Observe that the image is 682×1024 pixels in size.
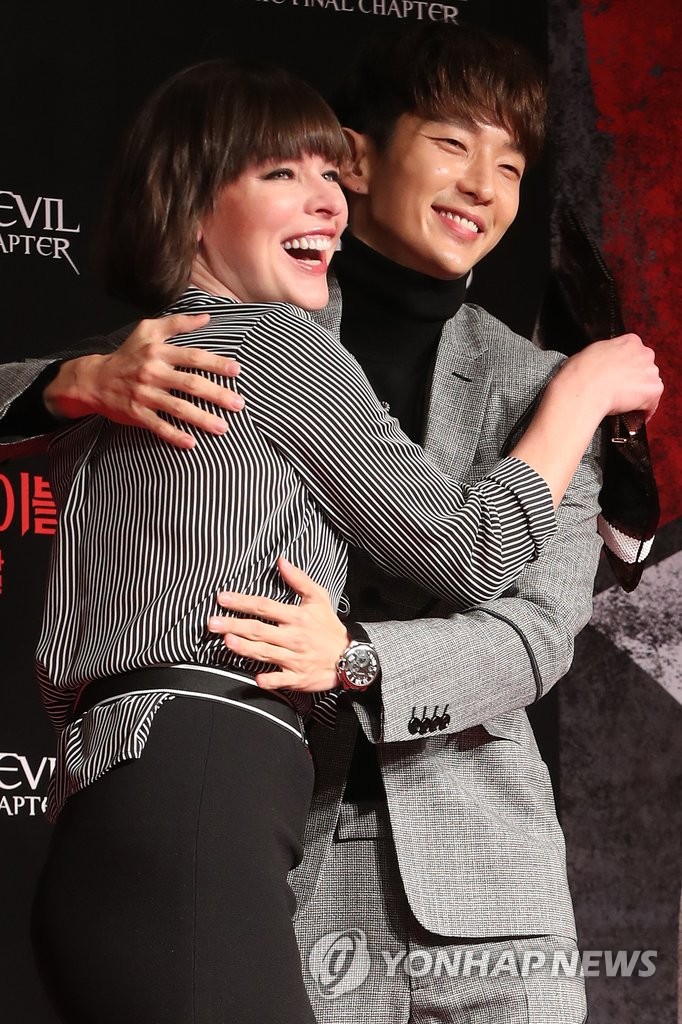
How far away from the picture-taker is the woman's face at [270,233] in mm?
1466

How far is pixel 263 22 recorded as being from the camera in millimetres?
3115

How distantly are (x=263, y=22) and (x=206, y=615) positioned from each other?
2.27 meters

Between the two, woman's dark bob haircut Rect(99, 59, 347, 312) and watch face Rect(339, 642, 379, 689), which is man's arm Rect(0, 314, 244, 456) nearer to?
woman's dark bob haircut Rect(99, 59, 347, 312)

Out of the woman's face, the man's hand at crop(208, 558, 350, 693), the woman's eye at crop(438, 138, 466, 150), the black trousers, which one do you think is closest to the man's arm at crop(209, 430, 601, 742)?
the man's hand at crop(208, 558, 350, 693)

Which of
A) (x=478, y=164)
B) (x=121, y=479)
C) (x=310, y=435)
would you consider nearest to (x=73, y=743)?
(x=121, y=479)

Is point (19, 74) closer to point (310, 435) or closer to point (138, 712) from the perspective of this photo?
point (310, 435)

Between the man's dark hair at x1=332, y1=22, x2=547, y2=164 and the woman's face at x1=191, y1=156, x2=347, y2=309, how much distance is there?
44cm

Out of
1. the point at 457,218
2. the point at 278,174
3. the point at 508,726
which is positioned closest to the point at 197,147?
the point at 278,174

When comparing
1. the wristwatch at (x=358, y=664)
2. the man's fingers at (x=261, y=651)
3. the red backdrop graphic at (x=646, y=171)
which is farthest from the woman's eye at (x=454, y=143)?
the red backdrop graphic at (x=646, y=171)

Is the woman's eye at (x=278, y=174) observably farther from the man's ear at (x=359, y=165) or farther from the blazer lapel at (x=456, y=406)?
the man's ear at (x=359, y=165)

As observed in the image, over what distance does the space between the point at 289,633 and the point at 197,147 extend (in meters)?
0.57

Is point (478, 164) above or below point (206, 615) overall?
above

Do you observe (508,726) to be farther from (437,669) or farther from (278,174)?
(278,174)

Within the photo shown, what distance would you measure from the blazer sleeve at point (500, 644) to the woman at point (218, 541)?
0.36 ft
